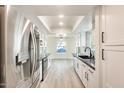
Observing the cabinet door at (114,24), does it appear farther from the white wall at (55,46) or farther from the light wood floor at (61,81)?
the white wall at (55,46)

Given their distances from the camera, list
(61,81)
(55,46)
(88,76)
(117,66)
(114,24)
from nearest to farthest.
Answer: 1. (117,66)
2. (114,24)
3. (88,76)
4. (61,81)
5. (55,46)

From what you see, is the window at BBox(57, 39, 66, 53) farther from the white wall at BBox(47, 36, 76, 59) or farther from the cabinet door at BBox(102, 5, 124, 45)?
the cabinet door at BBox(102, 5, 124, 45)

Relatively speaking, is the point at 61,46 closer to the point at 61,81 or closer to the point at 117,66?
the point at 61,81

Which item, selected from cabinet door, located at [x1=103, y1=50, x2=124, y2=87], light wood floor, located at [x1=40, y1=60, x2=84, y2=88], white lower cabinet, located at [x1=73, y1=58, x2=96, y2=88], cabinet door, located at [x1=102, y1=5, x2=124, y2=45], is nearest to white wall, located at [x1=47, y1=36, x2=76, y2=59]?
light wood floor, located at [x1=40, y1=60, x2=84, y2=88]

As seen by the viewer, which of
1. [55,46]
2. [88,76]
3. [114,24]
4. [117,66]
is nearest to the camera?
[117,66]

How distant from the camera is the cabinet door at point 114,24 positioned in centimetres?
155

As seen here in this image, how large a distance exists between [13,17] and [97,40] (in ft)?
4.59

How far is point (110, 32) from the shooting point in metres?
1.93

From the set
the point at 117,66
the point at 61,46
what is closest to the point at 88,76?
the point at 117,66

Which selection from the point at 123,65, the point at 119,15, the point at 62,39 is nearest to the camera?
the point at 123,65

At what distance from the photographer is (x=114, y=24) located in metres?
1.76
